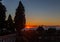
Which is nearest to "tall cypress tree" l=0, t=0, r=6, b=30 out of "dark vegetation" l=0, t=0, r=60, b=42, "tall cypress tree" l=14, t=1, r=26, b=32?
"dark vegetation" l=0, t=0, r=60, b=42

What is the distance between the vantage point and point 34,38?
14273mm

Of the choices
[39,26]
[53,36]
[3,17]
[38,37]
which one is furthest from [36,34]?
[3,17]

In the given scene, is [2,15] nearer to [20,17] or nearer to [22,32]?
[20,17]

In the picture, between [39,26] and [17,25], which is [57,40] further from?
[17,25]

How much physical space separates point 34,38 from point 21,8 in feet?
39.9

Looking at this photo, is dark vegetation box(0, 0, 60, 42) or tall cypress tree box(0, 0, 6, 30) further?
tall cypress tree box(0, 0, 6, 30)

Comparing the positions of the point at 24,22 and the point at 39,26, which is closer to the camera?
the point at 39,26

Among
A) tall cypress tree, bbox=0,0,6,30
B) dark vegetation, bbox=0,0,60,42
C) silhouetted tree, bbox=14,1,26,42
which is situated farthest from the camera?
silhouetted tree, bbox=14,1,26,42

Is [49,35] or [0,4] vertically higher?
[0,4]

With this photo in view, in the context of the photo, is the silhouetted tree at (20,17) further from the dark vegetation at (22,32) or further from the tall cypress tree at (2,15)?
the tall cypress tree at (2,15)

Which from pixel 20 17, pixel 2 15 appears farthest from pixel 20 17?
pixel 2 15

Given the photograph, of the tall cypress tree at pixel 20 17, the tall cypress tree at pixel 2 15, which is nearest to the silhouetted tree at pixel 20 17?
the tall cypress tree at pixel 20 17

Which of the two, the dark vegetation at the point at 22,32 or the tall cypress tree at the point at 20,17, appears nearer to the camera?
the dark vegetation at the point at 22,32

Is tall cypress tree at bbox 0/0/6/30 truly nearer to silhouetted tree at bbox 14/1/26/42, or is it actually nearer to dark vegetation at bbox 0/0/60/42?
dark vegetation at bbox 0/0/60/42
